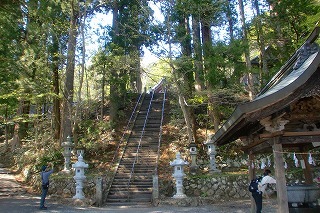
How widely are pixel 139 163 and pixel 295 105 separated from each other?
33.7ft

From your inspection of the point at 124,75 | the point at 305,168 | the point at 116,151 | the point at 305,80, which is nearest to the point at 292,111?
the point at 305,80

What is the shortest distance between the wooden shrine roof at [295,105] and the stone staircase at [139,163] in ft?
24.3

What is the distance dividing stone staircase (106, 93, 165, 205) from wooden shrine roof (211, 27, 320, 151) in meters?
7.39

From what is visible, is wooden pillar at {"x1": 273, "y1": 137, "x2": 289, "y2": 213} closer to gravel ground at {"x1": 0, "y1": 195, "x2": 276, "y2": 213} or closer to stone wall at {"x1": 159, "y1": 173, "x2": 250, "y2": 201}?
gravel ground at {"x1": 0, "y1": 195, "x2": 276, "y2": 213}

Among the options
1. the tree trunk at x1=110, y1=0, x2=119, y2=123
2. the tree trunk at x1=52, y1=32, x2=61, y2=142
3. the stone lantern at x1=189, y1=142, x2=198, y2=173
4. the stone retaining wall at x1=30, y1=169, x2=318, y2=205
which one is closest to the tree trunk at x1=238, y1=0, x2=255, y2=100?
the stone lantern at x1=189, y1=142, x2=198, y2=173

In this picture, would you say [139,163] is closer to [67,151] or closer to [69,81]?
[67,151]

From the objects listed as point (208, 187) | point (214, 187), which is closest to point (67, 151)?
point (208, 187)

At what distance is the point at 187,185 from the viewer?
13.0 m

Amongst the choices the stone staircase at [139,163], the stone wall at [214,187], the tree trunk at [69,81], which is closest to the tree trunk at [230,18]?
the stone staircase at [139,163]

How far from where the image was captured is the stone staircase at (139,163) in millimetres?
12359

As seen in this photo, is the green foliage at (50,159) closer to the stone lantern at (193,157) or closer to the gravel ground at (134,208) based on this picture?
the gravel ground at (134,208)

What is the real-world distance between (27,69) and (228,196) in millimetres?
11066

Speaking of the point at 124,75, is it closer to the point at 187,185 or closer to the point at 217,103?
the point at 217,103

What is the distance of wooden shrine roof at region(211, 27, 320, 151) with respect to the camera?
4.52 metres
